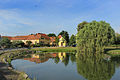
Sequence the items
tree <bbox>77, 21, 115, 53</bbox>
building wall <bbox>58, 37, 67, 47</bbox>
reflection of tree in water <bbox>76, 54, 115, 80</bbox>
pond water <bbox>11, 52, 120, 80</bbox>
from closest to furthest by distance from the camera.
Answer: pond water <bbox>11, 52, 120, 80</bbox>, reflection of tree in water <bbox>76, 54, 115, 80</bbox>, tree <bbox>77, 21, 115, 53</bbox>, building wall <bbox>58, 37, 67, 47</bbox>

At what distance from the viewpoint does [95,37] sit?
31.9 m

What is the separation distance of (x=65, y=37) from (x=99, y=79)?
210ft

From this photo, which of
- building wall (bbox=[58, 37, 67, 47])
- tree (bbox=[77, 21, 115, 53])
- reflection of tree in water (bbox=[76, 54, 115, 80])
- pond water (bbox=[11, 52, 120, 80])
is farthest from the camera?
building wall (bbox=[58, 37, 67, 47])

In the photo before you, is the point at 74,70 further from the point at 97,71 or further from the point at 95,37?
the point at 95,37

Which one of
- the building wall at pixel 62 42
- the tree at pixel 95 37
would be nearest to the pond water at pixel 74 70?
the tree at pixel 95 37

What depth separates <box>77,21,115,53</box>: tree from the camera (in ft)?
103

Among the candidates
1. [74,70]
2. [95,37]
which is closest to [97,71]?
[74,70]

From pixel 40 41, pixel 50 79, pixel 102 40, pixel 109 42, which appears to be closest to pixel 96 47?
pixel 102 40

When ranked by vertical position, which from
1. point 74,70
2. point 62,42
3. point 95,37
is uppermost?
point 95,37

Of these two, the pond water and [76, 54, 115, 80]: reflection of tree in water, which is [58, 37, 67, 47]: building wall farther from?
[76, 54, 115, 80]: reflection of tree in water

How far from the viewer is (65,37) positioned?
75.8 m

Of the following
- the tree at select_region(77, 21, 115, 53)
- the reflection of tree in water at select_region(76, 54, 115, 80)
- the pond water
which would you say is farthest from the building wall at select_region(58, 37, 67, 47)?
the reflection of tree in water at select_region(76, 54, 115, 80)

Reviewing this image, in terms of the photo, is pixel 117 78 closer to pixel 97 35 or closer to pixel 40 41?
pixel 97 35

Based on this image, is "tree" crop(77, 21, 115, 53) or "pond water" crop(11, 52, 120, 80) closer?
"pond water" crop(11, 52, 120, 80)
